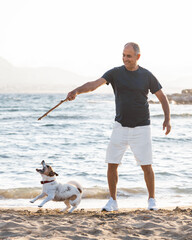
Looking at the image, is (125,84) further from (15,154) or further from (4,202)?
(15,154)

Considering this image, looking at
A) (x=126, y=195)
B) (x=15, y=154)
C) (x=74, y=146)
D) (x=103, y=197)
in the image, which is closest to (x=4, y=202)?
(x=103, y=197)

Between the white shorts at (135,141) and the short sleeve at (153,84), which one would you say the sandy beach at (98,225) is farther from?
the short sleeve at (153,84)

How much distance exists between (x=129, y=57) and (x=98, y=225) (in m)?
1.83

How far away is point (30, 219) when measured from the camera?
433 centimetres

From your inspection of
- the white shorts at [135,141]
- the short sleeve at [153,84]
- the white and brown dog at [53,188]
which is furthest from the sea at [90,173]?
the short sleeve at [153,84]

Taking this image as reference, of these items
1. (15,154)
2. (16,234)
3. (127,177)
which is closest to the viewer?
(16,234)

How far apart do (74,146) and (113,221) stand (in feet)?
26.8

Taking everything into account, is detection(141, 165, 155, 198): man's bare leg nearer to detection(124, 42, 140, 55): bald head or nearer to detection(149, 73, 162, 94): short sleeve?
detection(149, 73, 162, 94): short sleeve

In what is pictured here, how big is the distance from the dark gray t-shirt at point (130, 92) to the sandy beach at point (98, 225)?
106 cm

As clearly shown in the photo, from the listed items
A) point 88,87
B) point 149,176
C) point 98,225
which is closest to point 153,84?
point 88,87

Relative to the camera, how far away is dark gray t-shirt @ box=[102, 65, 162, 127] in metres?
4.41

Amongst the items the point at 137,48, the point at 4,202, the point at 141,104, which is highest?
the point at 137,48

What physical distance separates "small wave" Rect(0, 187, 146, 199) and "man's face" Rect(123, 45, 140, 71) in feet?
10.1

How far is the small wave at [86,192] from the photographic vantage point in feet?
22.0
